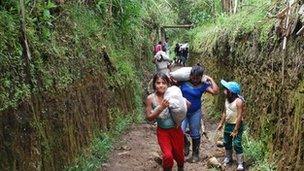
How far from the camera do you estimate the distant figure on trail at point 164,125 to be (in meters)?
5.84

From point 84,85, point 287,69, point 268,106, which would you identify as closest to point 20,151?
point 84,85

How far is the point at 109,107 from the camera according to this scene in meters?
8.82

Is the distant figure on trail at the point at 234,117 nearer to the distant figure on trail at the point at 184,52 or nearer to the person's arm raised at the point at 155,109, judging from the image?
the person's arm raised at the point at 155,109

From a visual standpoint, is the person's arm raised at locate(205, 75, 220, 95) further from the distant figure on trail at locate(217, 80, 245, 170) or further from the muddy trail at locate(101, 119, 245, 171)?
the muddy trail at locate(101, 119, 245, 171)

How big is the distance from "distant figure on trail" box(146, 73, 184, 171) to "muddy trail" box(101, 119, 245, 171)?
3.95 ft

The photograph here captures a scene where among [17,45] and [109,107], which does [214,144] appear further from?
[17,45]

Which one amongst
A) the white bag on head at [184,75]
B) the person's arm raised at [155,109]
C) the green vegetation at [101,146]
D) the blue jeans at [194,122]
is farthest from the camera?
Answer: the blue jeans at [194,122]

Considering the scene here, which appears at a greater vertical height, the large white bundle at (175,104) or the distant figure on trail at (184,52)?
the large white bundle at (175,104)

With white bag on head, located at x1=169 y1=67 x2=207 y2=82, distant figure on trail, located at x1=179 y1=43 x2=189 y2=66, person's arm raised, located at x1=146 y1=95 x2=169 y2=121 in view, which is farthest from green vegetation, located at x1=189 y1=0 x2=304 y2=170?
distant figure on trail, located at x1=179 y1=43 x2=189 y2=66

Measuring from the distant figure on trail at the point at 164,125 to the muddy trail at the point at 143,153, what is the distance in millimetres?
1204

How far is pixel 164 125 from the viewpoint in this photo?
5906 mm

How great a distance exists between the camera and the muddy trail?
7.18 m

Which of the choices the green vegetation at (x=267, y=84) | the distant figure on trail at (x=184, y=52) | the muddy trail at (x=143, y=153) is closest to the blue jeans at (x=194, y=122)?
the muddy trail at (x=143, y=153)

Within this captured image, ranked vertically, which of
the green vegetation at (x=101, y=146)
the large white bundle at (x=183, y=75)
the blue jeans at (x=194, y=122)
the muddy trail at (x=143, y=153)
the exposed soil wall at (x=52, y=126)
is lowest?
the muddy trail at (x=143, y=153)
